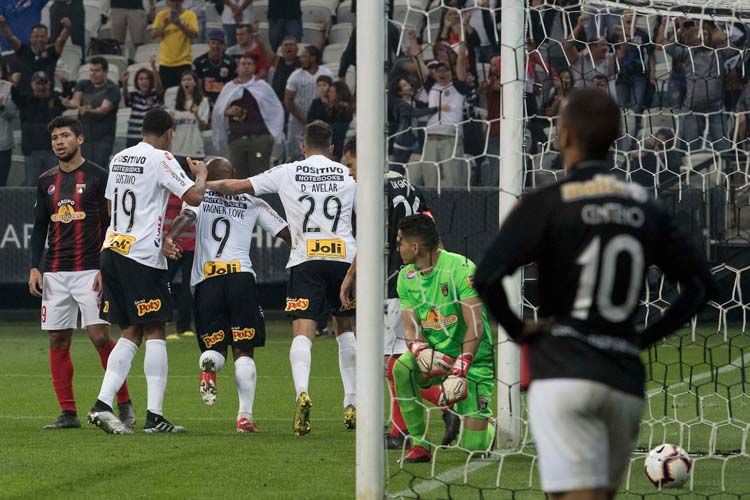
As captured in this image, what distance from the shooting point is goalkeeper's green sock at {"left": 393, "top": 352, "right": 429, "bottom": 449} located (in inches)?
267

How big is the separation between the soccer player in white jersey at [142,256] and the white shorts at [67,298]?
0.26 m

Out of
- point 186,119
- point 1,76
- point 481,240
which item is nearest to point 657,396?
point 481,240

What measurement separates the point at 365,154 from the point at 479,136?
152 inches

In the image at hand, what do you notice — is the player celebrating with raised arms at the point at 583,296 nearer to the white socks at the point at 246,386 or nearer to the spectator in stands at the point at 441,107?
the spectator in stands at the point at 441,107

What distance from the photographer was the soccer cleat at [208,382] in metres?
8.09

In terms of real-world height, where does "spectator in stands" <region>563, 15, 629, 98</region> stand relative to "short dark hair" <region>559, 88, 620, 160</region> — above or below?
above

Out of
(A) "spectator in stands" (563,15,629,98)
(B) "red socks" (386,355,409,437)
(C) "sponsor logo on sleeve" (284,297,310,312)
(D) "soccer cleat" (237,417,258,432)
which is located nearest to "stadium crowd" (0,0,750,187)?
(A) "spectator in stands" (563,15,629,98)

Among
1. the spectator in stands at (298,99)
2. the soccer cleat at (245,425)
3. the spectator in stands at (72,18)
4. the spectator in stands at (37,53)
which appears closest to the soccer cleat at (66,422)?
the soccer cleat at (245,425)

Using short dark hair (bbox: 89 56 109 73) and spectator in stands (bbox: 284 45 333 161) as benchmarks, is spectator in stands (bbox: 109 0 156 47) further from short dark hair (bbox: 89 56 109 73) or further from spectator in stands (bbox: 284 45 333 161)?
spectator in stands (bbox: 284 45 333 161)

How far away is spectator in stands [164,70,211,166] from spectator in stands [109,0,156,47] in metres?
1.95

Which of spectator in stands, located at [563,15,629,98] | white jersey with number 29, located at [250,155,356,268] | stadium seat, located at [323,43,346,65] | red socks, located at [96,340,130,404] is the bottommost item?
red socks, located at [96,340,130,404]

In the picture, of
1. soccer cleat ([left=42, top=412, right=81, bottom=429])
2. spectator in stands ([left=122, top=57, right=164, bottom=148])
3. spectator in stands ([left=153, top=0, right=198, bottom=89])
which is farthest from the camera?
spectator in stands ([left=153, top=0, right=198, bottom=89])

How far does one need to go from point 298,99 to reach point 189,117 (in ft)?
4.75

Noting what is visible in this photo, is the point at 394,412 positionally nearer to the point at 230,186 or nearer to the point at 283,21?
the point at 230,186
